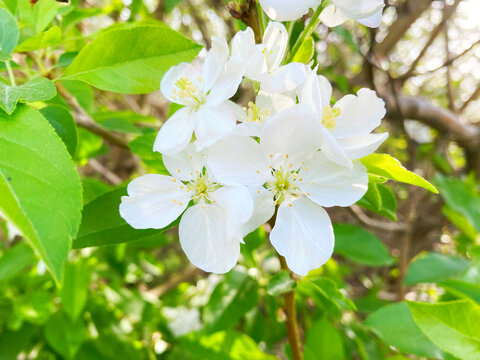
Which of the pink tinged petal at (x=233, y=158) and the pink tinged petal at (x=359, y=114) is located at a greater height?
the pink tinged petal at (x=359, y=114)

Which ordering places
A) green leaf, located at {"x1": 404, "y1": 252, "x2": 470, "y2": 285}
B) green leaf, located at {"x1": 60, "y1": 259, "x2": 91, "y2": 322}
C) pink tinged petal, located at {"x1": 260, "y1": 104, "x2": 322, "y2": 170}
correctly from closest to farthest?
pink tinged petal, located at {"x1": 260, "y1": 104, "x2": 322, "y2": 170} → green leaf, located at {"x1": 60, "y1": 259, "x2": 91, "y2": 322} → green leaf, located at {"x1": 404, "y1": 252, "x2": 470, "y2": 285}

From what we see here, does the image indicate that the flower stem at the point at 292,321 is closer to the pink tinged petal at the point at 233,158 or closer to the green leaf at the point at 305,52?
the pink tinged petal at the point at 233,158

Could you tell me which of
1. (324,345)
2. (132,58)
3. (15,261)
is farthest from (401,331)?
(15,261)

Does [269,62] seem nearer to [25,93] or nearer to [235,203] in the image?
[235,203]

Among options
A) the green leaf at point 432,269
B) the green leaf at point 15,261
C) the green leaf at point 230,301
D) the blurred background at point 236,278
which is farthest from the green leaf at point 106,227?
the green leaf at point 432,269

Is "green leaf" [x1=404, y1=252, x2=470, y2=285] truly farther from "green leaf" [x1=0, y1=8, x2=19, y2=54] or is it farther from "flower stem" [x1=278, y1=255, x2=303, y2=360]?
"green leaf" [x1=0, y1=8, x2=19, y2=54]

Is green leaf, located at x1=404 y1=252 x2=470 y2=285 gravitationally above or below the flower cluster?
below

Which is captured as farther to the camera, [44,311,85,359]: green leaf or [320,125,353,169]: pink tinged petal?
[44,311,85,359]: green leaf

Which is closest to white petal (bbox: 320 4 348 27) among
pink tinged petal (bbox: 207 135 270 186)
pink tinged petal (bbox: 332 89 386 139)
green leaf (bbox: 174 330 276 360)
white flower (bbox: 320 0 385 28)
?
white flower (bbox: 320 0 385 28)
